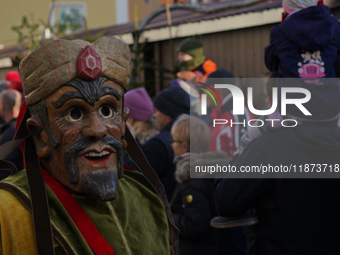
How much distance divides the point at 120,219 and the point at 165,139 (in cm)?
184

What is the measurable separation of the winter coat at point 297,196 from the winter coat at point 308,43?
33cm

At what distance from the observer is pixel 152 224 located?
192 cm

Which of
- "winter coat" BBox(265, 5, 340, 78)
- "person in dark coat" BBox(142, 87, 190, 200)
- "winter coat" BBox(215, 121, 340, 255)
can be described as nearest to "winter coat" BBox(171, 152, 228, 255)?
"person in dark coat" BBox(142, 87, 190, 200)

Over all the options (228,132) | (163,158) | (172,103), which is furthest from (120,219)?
(228,132)

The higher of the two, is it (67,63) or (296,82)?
(67,63)

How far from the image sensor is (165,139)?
3607mm

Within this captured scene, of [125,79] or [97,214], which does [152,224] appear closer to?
[97,214]

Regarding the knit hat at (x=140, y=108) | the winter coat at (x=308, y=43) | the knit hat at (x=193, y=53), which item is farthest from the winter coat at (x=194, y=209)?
the knit hat at (x=193, y=53)

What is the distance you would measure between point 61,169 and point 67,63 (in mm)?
390

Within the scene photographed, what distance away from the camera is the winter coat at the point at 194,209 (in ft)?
9.91

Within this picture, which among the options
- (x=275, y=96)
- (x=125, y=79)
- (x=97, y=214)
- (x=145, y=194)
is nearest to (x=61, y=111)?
(x=125, y=79)

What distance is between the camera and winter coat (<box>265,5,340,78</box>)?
8.46 ft

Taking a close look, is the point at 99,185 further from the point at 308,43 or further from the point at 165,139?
the point at 165,139

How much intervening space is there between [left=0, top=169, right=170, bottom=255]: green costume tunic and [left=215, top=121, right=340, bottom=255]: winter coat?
78cm
